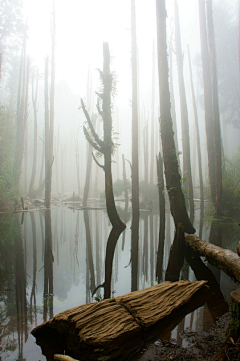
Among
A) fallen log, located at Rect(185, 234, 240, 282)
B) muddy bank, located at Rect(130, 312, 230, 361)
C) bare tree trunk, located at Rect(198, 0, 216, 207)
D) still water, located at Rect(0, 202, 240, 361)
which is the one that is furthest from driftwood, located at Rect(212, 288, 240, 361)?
bare tree trunk, located at Rect(198, 0, 216, 207)

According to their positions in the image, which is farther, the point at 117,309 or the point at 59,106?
the point at 59,106

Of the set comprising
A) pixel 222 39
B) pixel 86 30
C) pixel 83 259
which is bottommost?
pixel 83 259

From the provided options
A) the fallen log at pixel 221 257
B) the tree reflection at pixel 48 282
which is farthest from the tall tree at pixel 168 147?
the tree reflection at pixel 48 282

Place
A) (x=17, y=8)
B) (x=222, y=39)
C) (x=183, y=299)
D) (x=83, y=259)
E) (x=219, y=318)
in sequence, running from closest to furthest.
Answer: (x=219, y=318), (x=183, y=299), (x=83, y=259), (x=17, y=8), (x=222, y=39)

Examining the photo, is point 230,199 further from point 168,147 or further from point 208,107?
point 168,147

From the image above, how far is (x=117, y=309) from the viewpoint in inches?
75.7

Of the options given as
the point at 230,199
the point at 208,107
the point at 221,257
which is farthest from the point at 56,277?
the point at 208,107

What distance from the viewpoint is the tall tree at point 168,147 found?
612 centimetres

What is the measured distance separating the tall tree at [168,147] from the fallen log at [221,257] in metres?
1.46

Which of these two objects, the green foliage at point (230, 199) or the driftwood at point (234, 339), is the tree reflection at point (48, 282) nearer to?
the driftwood at point (234, 339)

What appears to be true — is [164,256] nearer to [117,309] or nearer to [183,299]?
[183,299]

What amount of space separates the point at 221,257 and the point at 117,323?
7.61 feet

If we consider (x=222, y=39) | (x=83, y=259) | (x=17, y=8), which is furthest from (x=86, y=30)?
(x=83, y=259)

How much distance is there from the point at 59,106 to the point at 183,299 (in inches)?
1954
